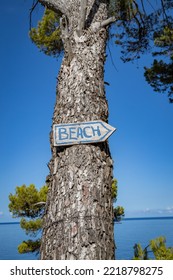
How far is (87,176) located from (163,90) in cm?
617

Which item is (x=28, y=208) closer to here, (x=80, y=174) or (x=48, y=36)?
(x=48, y=36)

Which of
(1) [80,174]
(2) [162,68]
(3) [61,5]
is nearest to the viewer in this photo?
(1) [80,174]

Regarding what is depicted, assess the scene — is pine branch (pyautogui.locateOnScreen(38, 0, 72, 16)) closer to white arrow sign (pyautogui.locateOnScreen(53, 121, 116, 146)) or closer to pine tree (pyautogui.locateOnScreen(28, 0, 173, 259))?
pine tree (pyautogui.locateOnScreen(28, 0, 173, 259))

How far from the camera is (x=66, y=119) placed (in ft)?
6.04

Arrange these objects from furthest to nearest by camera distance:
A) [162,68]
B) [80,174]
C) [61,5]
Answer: [162,68]
[61,5]
[80,174]

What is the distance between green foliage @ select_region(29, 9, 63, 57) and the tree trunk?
4.82 metres

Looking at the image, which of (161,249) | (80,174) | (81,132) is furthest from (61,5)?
(161,249)

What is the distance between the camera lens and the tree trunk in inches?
60.9

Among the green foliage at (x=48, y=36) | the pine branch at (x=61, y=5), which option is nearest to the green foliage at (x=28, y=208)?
the green foliage at (x=48, y=36)

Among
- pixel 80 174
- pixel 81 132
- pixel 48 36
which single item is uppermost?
pixel 48 36

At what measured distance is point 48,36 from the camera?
7.23 meters

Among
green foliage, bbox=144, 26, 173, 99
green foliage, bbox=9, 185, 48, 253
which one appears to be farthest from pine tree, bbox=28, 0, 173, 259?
green foliage, bbox=9, 185, 48, 253

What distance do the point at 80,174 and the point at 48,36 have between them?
631 centimetres

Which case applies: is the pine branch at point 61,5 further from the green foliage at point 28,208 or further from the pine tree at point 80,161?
the green foliage at point 28,208
